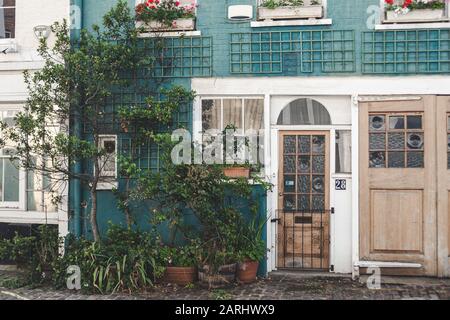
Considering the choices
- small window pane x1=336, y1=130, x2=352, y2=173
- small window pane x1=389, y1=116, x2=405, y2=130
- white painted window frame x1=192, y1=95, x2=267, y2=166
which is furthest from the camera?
white painted window frame x1=192, y1=95, x2=267, y2=166

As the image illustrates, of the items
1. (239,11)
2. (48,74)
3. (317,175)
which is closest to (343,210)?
(317,175)

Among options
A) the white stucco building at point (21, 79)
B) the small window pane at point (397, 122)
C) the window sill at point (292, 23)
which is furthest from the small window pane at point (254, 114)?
the white stucco building at point (21, 79)

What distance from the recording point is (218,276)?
25.3 feet

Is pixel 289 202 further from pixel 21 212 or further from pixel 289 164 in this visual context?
pixel 21 212

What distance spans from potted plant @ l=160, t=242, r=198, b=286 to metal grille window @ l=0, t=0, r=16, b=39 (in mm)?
4610

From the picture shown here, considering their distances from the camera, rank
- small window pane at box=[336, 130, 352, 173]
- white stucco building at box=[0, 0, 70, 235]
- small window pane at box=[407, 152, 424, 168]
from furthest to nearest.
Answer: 1. white stucco building at box=[0, 0, 70, 235]
2. small window pane at box=[336, 130, 352, 173]
3. small window pane at box=[407, 152, 424, 168]

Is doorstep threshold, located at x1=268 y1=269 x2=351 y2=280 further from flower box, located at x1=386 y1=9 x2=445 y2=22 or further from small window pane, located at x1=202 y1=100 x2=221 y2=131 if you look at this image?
flower box, located at x1=386 y1=9 x2=445 y2=22

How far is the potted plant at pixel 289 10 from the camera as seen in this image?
834 cm

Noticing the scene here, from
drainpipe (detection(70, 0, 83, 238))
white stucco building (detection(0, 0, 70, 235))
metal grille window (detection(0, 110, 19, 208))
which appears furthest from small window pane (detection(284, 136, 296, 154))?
metal grille window (detection(0, 110, 19, 208))

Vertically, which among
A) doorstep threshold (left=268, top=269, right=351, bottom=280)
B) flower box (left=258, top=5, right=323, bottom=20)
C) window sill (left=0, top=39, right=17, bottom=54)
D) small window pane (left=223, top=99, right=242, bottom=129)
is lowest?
doorstep threshold (left=268, top=269, right=351, bottom=280)

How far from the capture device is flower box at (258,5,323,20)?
8.34m

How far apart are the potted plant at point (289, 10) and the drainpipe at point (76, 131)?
2.92m

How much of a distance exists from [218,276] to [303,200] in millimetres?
1832

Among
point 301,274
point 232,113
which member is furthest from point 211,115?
point 301,274
